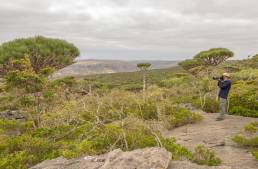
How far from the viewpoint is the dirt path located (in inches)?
394

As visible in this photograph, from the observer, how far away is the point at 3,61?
29.4 m

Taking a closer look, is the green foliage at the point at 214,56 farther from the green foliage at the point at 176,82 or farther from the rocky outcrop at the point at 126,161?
the rocky outcrop at the point at 126,161

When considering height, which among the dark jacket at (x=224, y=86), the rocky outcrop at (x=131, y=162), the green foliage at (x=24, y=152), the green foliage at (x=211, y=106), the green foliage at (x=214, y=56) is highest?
the green foliage at (x=214, y=56)

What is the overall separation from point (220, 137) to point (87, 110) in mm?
4452

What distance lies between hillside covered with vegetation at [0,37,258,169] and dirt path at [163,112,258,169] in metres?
0.45

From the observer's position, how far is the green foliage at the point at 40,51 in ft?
98.8

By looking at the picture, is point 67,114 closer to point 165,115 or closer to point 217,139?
point 165,115

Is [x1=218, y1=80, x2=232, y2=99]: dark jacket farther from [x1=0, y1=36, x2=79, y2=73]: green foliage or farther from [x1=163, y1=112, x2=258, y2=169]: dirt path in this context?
[x1=0, y1=36, x2=79, y2=73]: green foliage

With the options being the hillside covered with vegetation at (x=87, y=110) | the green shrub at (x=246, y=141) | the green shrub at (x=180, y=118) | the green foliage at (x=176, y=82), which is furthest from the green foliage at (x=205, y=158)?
the green foliage at (x=176, y=82)

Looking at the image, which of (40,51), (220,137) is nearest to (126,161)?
(220,137)

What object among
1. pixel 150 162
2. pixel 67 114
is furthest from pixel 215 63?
pixel 150 162

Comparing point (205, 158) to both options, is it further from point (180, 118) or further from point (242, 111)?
point (242, 111)

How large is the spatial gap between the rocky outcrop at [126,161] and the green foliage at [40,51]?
2288 cm

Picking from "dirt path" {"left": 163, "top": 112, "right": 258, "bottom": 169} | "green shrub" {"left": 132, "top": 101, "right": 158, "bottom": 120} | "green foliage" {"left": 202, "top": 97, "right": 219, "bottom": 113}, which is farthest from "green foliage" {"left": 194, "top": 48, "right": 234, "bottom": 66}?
"dirt path" {"left": 163, "top": 112, "right": 258, "bottom": 169}
